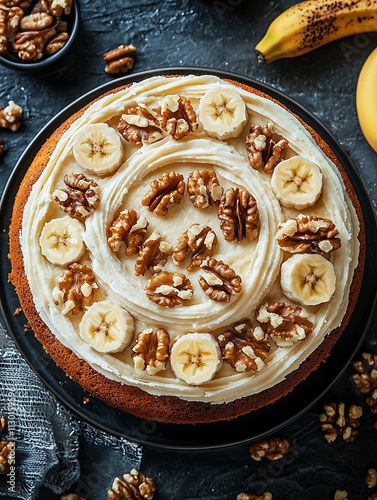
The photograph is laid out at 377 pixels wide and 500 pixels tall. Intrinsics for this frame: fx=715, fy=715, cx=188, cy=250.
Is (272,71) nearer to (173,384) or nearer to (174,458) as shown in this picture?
(173,384)

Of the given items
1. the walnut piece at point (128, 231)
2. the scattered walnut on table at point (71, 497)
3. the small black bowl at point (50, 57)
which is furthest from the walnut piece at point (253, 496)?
the small black bowl at point (50, 57)

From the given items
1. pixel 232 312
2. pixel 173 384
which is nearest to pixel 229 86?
pixel 232 312

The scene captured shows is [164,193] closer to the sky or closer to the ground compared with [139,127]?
closer to the ground

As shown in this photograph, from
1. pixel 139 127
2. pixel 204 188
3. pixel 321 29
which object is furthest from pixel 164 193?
pixel 321 29

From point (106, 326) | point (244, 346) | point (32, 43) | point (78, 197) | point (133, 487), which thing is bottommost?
point (133, 487)

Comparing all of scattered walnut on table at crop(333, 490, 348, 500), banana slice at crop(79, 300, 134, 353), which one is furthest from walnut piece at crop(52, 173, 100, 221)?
scattered walnut on table at crop(333, 490, 348, 500)

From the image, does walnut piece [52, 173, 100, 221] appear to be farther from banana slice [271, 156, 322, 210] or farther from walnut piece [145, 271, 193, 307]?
banana slice [271, 156, 322, 210]

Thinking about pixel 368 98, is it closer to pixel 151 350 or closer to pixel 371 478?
pixel 151 350
